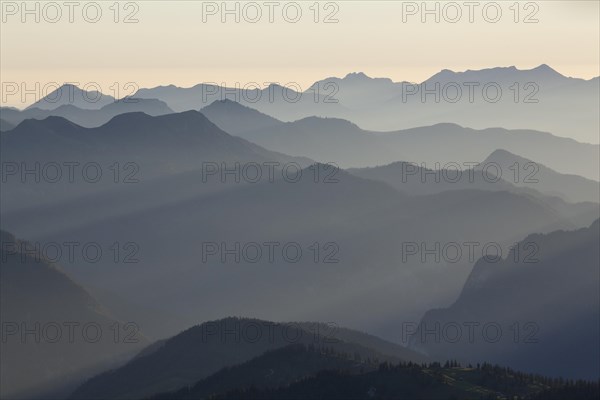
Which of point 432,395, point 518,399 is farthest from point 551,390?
point 432,395

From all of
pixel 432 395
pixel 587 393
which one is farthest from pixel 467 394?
pixel 587 393

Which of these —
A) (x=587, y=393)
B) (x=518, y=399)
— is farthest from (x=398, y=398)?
(x=587, y=393)

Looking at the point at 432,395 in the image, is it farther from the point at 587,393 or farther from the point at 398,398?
the point at 587,393

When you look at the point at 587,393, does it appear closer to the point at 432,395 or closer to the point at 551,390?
the point at 551,390

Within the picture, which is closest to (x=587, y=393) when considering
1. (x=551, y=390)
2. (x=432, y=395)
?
(x=551, y=390)

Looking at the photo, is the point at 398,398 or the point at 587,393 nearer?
the point at 587,393

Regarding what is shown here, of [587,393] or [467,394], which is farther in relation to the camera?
[467,394]
